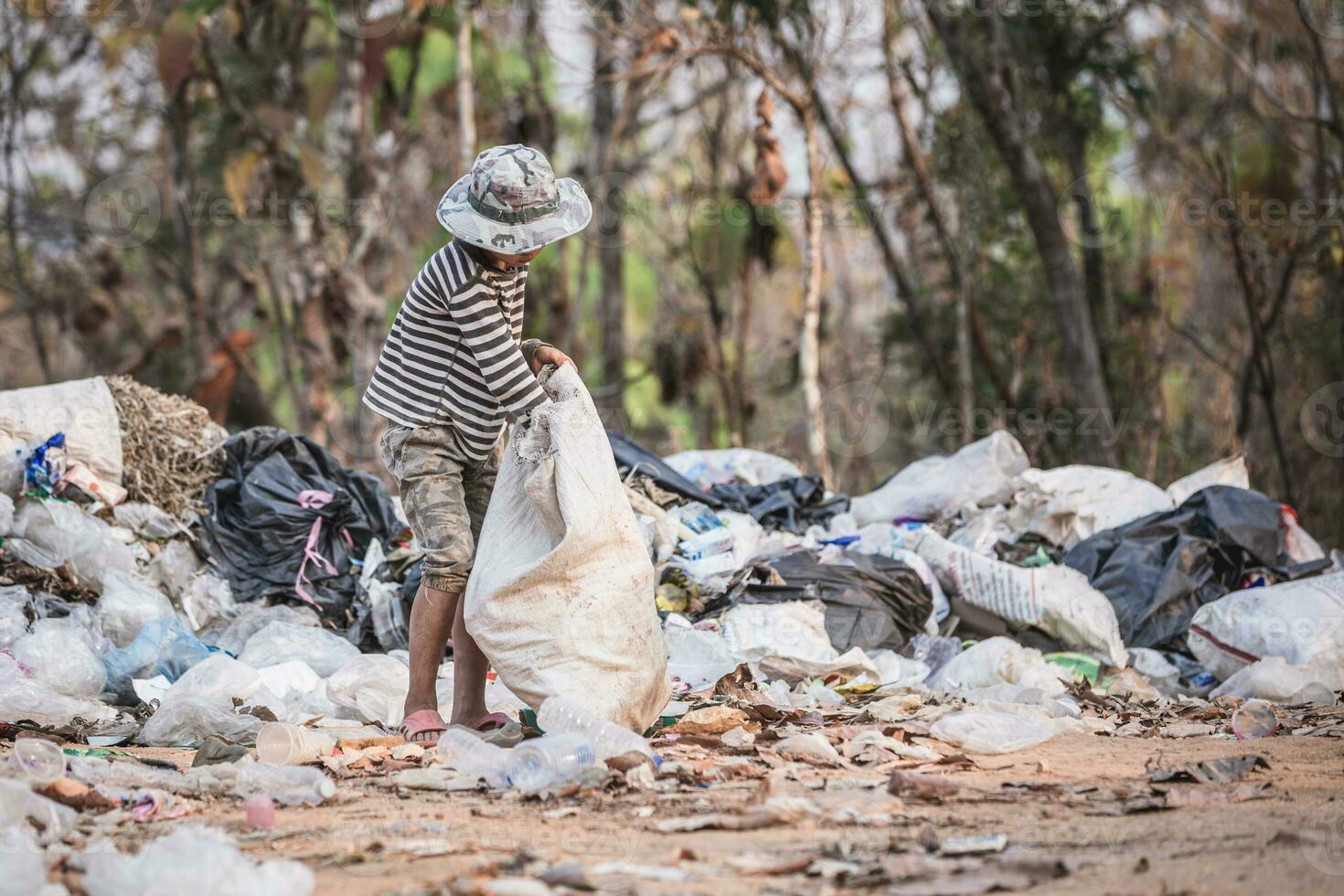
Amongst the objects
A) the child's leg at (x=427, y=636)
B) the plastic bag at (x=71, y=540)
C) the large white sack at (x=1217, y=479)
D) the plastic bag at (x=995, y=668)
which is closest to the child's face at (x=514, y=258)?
the child's leg at (x=427, y=636)

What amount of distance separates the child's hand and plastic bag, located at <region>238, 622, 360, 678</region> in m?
1.59

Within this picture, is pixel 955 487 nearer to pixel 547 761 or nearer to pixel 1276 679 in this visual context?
pixel 1276 679

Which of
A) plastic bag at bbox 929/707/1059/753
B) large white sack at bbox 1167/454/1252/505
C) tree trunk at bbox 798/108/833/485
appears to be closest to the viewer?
plastic bag at bbox 929/707/1059/753

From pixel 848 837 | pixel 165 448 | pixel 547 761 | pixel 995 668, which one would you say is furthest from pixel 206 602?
pixel 848 837

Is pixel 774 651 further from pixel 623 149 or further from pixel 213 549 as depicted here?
pixel 623 149

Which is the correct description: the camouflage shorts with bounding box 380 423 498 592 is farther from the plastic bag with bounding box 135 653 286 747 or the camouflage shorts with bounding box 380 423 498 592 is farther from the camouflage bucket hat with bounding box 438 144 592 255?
the plastic bag with bounding box 135 653 286 747

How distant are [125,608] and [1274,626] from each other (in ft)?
13.5

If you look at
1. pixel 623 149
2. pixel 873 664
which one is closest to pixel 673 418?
pixel 623 149

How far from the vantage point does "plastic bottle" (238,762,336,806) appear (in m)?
2.68

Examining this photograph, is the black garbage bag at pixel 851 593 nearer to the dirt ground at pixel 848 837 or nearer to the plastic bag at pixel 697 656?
the plastic bag at pixel 697 656

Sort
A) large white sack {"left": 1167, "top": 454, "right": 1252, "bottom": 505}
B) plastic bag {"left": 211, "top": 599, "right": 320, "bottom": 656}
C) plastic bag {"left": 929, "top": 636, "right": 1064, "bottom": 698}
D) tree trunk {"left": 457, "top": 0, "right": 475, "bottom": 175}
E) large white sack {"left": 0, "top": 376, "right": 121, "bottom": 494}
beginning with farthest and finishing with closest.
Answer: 1. tree trunk {"left": 457, "top": 0, "right": 475, "bottom": 175}
2. large white sack {"left": 1167, "top": 454, "right": 1252, "bottom": 505}
3. large white sack {"left": 0, "top": 376, "right": 121, "bottom": 494}
4. plastic bag {"left": 211, "top": 599, "right": 320, "bottom": 656}
5. plastic bag {"left": 929, "top": 636, "right": 1064, "bottom": 698}

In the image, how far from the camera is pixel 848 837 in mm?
2287

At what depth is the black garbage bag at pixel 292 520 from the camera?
5.12m

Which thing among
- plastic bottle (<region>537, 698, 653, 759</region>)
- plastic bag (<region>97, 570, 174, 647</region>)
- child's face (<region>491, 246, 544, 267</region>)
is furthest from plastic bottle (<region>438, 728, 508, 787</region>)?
plastic bag (<region>97, 570, 174, 647</region>)
